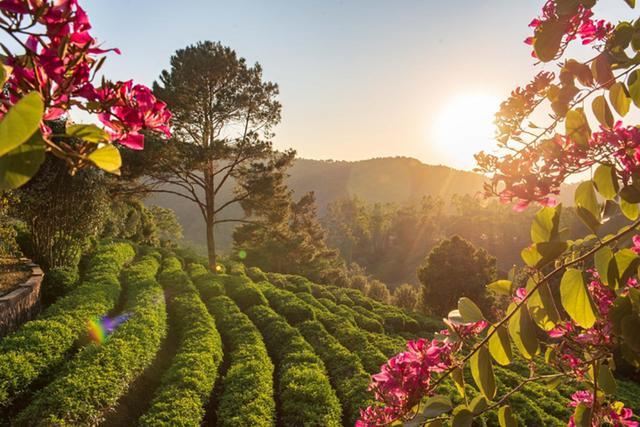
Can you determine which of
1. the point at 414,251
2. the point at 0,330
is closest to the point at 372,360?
the point at 0,330

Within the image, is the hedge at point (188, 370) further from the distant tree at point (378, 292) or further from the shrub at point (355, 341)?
the distant tree at point (378, 292)

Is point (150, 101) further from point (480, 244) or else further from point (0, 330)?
point (480, 244)

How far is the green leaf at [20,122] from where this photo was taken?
15.8 inches

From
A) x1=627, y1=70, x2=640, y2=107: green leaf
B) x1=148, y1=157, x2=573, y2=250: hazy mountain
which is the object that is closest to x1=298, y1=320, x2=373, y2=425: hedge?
x1=627, y1=70, x2=640, y2=107: green leaf

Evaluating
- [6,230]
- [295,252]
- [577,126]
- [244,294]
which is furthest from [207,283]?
[577,126]

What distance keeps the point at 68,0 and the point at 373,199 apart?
135 metres

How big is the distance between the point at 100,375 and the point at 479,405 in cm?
699

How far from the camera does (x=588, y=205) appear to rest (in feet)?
3.13

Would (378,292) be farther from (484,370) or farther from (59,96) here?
(59,96)

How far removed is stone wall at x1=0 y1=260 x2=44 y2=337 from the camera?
7.43 meters

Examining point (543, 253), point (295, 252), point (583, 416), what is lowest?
point (295, 252)

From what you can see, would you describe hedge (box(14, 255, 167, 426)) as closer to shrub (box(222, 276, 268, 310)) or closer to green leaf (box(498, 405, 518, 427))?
shrub (box(222, 276, 268, 310))

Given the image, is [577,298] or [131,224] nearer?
[577,298]

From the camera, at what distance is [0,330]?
23.8ft
